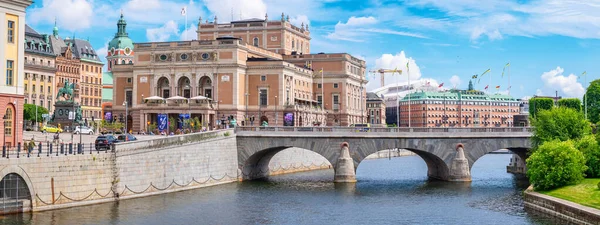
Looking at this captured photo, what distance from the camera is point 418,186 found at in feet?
281

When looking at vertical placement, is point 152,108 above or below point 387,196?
above

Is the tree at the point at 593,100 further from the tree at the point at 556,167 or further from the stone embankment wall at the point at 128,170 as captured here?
the stone embankment wall at the point at 128,170

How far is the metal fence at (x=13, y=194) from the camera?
5553 cm

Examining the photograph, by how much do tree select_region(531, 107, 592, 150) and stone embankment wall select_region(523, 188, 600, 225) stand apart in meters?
14.1

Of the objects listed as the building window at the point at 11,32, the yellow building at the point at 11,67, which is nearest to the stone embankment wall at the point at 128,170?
the yellow building at the point at 11,67

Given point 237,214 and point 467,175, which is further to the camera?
point 467,175

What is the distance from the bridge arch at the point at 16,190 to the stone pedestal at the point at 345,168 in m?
37.9

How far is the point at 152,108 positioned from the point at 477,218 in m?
78.7

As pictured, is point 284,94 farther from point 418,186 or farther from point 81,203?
point 81,203

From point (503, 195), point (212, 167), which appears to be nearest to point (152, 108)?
point (212, 167)

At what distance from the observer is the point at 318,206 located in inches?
2682

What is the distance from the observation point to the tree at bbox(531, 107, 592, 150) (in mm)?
81500

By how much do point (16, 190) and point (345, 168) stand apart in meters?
39.3

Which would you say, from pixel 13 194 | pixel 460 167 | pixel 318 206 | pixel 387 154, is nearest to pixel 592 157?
pixel 460 167
